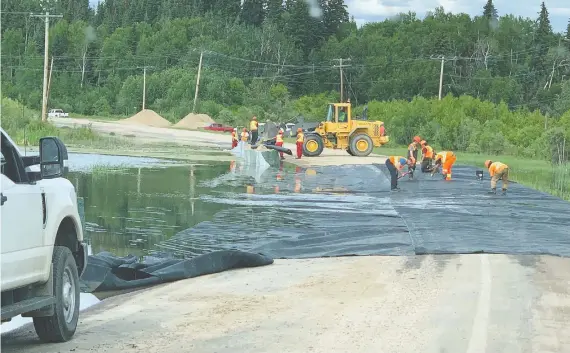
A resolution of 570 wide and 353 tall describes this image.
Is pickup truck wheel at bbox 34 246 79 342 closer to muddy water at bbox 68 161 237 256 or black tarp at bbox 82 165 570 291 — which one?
black tarp at bbox 82 165 570 291

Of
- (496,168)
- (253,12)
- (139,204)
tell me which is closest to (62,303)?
(139,204)

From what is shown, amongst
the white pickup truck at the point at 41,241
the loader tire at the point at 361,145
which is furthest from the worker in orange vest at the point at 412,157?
the white pickup truck at the point at 41,241

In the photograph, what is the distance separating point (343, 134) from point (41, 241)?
37049 millimetres

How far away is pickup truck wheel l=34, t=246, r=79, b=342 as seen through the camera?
8062mm

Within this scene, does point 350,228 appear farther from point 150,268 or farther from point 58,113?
point 58,113

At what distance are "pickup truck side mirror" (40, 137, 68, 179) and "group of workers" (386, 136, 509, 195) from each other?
1848 cm

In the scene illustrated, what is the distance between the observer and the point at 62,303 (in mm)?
8180

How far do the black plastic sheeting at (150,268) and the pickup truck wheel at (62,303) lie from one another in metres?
3.54

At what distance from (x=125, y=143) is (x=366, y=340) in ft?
163

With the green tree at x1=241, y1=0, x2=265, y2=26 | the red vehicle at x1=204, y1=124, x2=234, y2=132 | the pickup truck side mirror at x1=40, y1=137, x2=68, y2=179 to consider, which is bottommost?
the red vehicle at x1=204, y1=124, x2=234, y2=132

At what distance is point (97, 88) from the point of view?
406ft

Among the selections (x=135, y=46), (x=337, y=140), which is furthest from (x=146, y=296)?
(x=135, y=46)

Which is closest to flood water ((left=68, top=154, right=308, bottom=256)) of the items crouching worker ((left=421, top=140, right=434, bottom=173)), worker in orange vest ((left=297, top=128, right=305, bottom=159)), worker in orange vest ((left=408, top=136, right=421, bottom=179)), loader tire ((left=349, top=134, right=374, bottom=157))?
worker in orange vest ((left=297, top=128, right=305, bottom=159))

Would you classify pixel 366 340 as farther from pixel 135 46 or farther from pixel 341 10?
pixel 341 10
